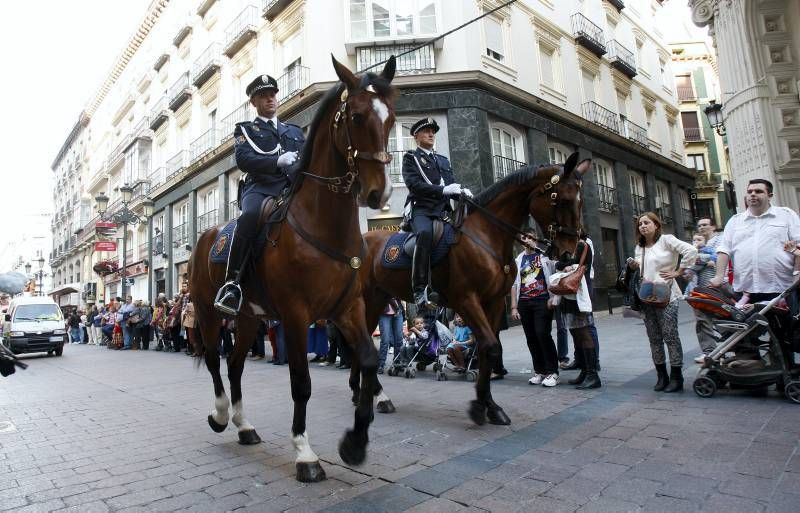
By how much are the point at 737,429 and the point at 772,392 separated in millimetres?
1692

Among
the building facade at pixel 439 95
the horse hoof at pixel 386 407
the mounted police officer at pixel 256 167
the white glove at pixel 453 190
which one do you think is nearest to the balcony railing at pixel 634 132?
the building facade at pixel 439 95

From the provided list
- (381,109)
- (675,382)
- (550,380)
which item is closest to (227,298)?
(381,109)

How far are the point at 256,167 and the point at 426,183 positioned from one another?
2046 mm

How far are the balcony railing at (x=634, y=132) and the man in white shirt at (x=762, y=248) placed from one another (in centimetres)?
2190

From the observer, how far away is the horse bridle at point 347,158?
2793 mm

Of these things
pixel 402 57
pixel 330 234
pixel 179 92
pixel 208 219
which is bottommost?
pixel 330 234

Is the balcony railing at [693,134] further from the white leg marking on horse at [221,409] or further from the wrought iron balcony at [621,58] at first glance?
the white leg marking on horse at [221,409]

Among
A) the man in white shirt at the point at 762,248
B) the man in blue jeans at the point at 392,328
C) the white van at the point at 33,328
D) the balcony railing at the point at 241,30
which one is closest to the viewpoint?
the man in white shirt at the point at 762,248

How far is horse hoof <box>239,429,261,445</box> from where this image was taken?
3.97 meters

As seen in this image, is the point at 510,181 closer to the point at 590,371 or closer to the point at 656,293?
the point at 656,293

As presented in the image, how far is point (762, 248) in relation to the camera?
4.86 metres

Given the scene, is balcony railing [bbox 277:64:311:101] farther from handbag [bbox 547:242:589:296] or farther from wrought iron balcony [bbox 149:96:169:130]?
handbag [bbox 547:242:589:296]

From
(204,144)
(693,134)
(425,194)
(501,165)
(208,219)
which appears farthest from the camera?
(693,134)

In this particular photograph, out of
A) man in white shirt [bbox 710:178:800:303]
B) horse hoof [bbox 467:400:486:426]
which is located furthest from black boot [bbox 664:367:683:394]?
horse hoof [bbox 467:400:486:426]
